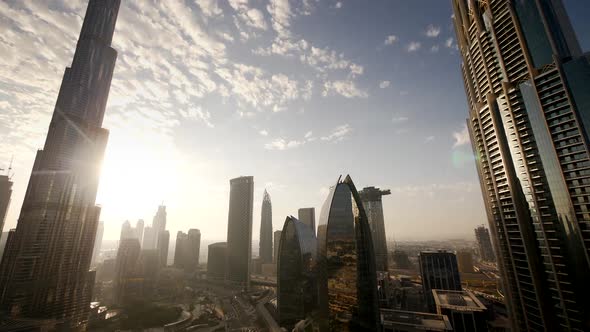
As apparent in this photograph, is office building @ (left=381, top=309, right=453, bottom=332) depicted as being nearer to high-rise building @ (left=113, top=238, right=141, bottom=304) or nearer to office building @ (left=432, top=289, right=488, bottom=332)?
office building @ (left=432, top=289, right=488, bottom=332)

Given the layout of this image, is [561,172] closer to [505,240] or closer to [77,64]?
[505,240]

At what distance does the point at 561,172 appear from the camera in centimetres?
4322

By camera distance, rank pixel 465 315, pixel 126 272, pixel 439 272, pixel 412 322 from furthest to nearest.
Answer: pixel 126 272 < pixel 439 272 < pixel 465 315 < pixel 412 322

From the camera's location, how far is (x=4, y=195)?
7210 inches

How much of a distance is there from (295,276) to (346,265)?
120 feet

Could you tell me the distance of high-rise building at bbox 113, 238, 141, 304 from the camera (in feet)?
550

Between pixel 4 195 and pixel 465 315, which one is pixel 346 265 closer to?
pixel 465 315

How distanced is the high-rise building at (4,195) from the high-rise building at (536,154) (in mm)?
296953

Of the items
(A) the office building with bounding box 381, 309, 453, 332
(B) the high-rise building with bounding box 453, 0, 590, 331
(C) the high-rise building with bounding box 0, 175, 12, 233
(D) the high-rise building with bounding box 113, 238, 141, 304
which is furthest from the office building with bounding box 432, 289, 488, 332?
(C) the high-rise building with bounding box 0, 175, 12, 233

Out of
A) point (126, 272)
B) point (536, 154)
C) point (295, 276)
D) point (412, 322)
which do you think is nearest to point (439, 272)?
point (412, 322)

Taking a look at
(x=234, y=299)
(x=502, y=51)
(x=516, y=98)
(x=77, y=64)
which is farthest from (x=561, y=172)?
(x=77, y=64)

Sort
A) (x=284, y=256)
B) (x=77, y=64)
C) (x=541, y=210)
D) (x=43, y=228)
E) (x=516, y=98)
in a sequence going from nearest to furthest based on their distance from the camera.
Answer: (x=541, y=210)
(x=516, y=98)
(x=284, y=256)
(x=43, y=228)
(x=77, y=64)

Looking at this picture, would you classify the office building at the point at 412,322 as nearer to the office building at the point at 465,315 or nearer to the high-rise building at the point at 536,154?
the office building at the point at 465,315

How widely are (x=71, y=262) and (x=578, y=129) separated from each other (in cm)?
21317
